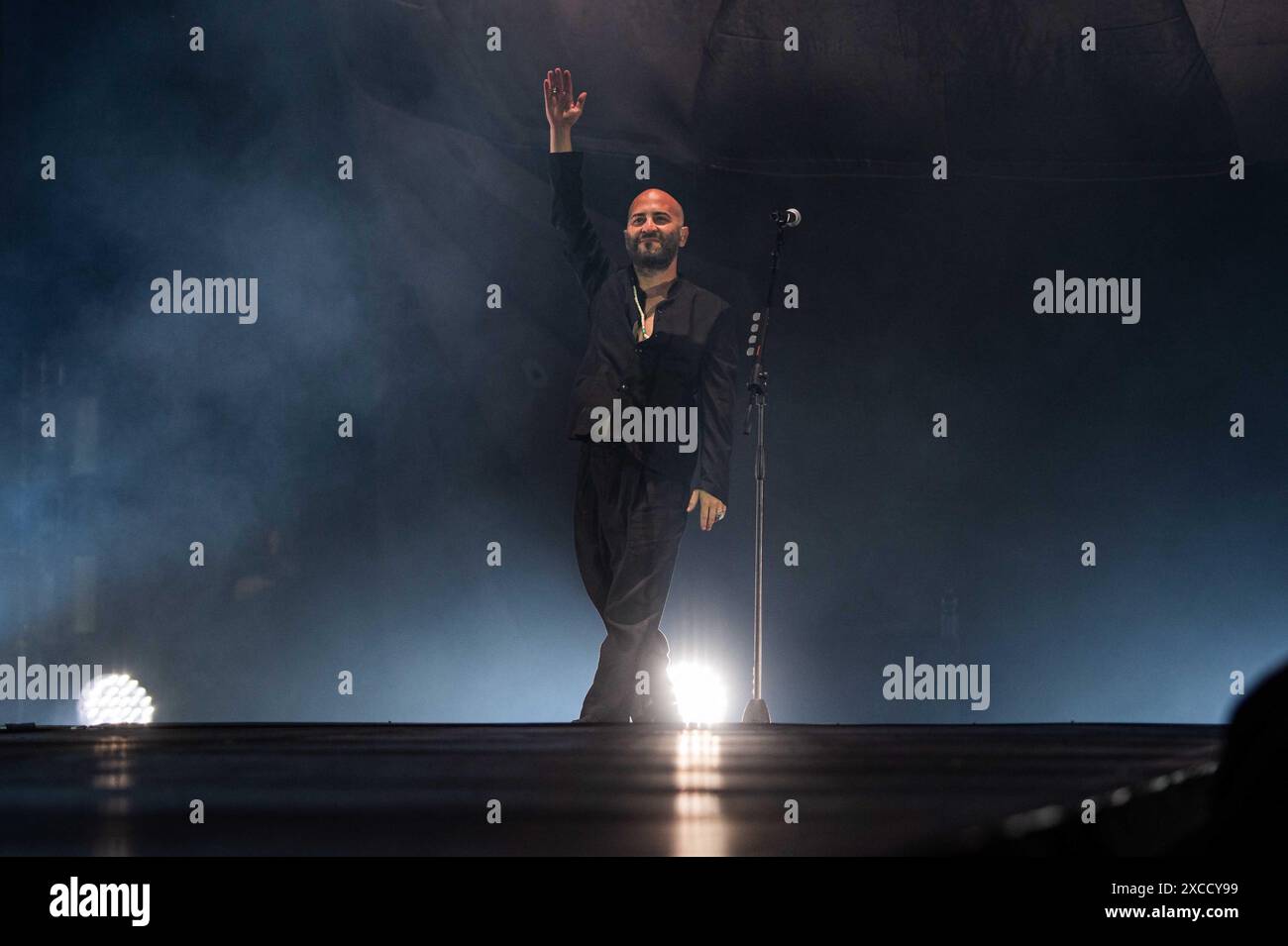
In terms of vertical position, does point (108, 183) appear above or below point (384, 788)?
above

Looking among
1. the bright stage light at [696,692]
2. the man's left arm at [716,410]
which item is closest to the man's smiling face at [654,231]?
the man's left arm at [716,410]

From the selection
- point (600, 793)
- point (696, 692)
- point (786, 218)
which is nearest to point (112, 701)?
point (696, 692)

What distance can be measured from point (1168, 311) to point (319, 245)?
3.21m

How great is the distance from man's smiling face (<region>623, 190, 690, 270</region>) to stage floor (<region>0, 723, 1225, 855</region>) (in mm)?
1429

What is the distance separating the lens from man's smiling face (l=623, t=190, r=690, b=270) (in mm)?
3857

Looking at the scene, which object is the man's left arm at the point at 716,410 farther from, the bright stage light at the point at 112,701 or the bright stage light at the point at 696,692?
the bright stage light at the point at 112,701

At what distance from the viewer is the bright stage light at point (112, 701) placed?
451cm

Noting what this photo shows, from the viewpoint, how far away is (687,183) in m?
5.50

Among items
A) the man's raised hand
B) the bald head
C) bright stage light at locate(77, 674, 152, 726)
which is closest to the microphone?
the bald head

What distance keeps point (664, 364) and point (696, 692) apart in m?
1.43
